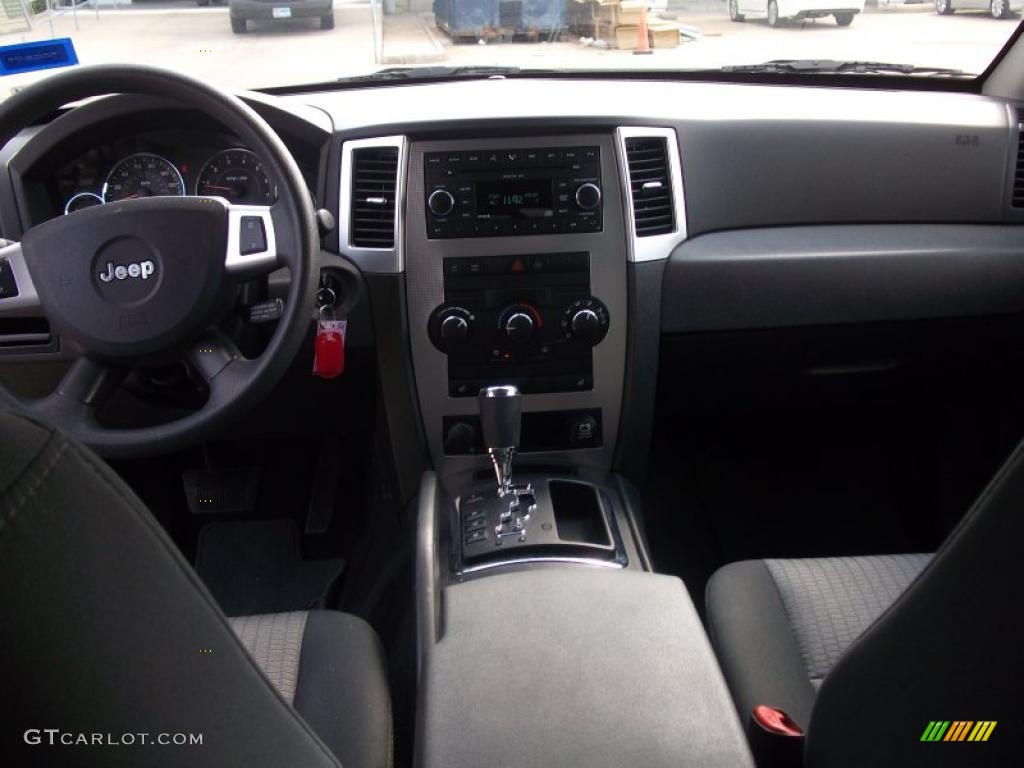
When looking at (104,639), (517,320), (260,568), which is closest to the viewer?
(104,639)

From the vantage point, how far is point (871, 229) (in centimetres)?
225

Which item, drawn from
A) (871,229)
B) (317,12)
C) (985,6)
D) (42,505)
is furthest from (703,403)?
(42,505)

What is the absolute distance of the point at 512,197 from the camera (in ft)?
6.72

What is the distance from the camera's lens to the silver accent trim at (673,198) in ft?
6.77

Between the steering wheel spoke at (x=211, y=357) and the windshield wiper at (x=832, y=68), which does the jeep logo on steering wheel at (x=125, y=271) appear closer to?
the steering wheel spoke at (x=211, y=357)

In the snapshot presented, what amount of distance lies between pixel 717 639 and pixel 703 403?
96cm

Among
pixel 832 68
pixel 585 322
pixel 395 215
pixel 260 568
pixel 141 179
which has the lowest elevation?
pixel 260 568

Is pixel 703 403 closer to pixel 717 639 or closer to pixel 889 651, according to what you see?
pixel 717 639

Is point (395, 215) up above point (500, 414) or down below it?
above

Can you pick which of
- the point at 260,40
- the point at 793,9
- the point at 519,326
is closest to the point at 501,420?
the point at 519,326

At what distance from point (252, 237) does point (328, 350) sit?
339 mm

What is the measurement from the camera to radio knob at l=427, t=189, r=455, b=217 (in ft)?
6.65

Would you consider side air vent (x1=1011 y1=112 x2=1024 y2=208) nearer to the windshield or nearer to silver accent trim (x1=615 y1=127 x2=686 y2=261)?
the windshield

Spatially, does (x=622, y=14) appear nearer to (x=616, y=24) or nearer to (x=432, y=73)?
(x=616, y=24)
